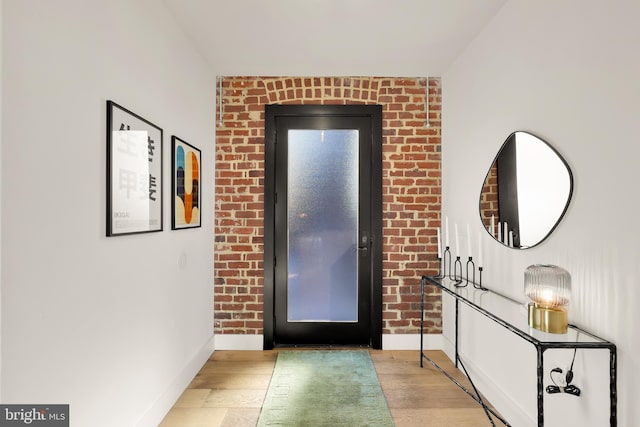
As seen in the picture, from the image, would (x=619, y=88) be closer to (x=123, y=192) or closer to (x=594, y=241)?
(x=594, y=241)

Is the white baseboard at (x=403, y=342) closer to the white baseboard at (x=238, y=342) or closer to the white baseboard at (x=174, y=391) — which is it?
the white baseboard at (x=238, y=342)

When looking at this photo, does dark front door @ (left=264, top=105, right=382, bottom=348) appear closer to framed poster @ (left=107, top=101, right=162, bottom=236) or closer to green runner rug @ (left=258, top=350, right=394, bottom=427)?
green runner rug @ (left=258, top=350, right=394, bottom=427)

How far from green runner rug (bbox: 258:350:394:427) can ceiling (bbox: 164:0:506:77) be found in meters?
2.55

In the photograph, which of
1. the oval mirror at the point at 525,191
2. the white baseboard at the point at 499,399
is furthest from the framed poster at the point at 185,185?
the white baseboard at the point at 499,399

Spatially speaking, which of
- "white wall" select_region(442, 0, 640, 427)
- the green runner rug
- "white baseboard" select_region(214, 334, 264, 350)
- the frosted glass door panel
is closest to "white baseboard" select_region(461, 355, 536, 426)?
"white wall" select_region(442, 0, 640, 427)

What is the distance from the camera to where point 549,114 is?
1.92 meters

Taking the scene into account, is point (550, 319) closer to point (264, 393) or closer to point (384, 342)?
point (264, 393)

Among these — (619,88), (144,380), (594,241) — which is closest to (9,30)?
(144,380)

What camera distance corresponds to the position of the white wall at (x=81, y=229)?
49.1 inches

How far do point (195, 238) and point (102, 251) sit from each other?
4.27ft

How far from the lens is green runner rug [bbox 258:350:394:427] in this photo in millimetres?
2324

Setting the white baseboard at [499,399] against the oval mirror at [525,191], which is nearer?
the oval mirror at [525,191]

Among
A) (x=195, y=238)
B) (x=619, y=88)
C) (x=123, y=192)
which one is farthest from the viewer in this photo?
(x=195, y=238)

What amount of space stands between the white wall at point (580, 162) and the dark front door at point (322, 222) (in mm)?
1176
